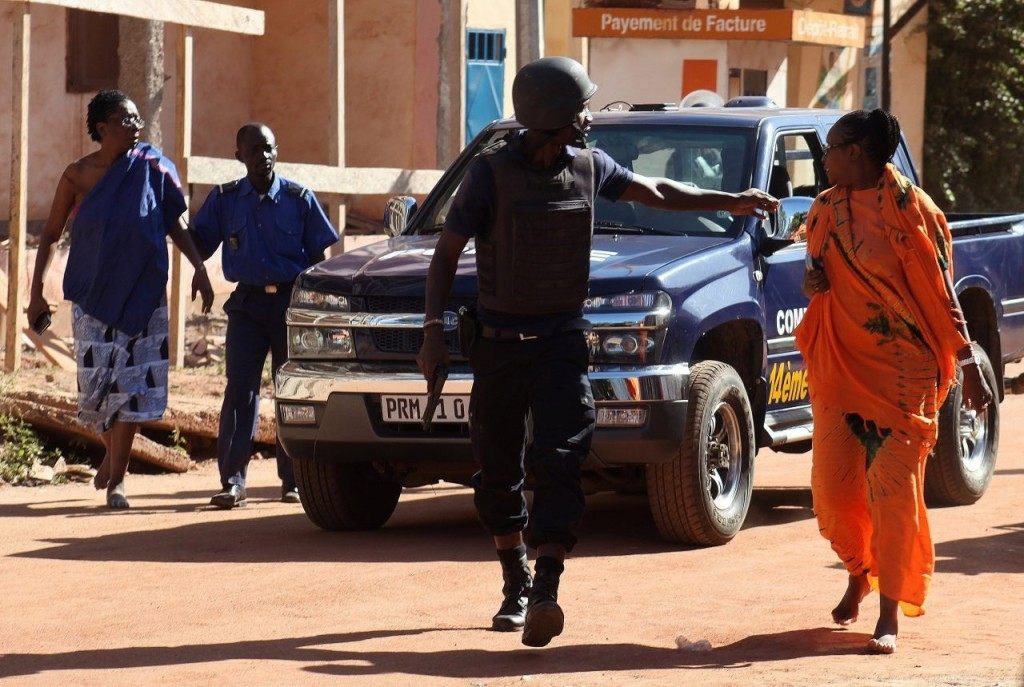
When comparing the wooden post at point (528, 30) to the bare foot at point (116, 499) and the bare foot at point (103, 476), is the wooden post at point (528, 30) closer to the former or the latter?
the bare foot at point (103, 476)

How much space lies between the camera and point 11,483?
10.3 m

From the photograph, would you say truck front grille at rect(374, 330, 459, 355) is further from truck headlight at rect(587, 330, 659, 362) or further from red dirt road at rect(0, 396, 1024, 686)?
red dirt road at rect(0, 396, 1024, 686)

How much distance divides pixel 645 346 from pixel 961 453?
2.51m

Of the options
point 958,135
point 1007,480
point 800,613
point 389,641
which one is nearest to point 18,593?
point 389,641

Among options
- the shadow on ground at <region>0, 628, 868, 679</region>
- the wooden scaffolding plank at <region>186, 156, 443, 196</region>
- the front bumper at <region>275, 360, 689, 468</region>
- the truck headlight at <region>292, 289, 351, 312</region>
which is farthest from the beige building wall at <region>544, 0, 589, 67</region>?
the shadow on ground at <region>0, 628, 868, 679</region>

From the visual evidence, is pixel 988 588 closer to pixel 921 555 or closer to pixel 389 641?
pixel 921 555

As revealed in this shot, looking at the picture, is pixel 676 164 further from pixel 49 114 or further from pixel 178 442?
pixel 49 114

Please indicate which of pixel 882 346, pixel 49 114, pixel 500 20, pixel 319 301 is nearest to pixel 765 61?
pixel 500 20

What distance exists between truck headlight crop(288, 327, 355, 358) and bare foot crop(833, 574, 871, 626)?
2563mm

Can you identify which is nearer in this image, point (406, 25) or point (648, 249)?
point (648, 249)

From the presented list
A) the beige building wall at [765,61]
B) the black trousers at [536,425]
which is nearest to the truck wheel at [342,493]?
the black trousers at [536,425]

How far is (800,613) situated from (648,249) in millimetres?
1996

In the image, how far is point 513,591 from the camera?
6156mm

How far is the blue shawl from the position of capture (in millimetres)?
9188
